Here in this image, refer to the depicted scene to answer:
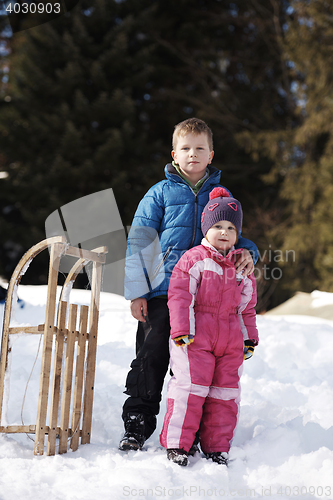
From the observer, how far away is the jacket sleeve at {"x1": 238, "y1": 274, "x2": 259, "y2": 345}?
7.59 ft

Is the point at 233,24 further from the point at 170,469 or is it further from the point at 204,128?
the point at 170,469

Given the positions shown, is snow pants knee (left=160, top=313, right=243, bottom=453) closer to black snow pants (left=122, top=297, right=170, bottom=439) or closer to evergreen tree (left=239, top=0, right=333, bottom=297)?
black snow pants (left=122, top=297, right=170, bottom=439)

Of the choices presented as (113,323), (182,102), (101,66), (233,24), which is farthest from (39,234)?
(233,24)

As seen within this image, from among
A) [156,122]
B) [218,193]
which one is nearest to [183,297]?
[218,193]

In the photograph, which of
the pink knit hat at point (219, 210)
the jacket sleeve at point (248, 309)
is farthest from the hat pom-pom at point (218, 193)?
the jacket sleeve at point (248, 309)

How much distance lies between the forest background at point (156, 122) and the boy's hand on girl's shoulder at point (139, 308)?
760 cm

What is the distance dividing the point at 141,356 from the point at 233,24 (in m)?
13.6

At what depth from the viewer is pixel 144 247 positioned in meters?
2.42

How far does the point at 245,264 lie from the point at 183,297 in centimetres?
36

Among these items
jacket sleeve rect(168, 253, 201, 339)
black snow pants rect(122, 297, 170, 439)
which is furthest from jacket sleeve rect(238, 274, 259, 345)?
black snow pants rect(122, 297, 170, 439)

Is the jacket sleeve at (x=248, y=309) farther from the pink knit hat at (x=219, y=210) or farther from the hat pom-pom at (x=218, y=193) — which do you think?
the hat pom-pom at (x=218, y=193)

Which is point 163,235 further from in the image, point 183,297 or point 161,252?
point 183,297

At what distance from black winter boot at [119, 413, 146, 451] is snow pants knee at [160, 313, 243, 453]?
0.42ft

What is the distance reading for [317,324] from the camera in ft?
14.7
